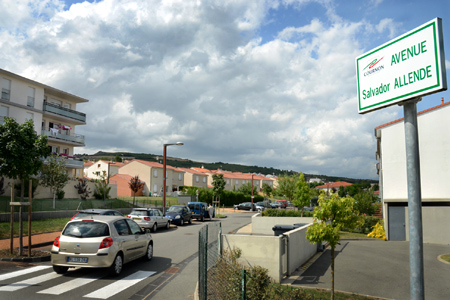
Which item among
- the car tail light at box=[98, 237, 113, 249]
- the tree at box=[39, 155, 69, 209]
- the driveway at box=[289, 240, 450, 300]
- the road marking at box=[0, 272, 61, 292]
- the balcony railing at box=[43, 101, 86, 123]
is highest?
the balcony railing at box=[43, 101, 86, 123]

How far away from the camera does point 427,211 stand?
19.9 meters

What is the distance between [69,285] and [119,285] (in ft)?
3.88

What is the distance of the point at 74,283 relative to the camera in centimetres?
898

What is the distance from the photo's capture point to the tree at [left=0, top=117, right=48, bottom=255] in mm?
12094

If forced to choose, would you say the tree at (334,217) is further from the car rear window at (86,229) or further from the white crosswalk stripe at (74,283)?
the car rear window at (86,229)

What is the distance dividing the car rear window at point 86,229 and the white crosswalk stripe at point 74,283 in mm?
1135

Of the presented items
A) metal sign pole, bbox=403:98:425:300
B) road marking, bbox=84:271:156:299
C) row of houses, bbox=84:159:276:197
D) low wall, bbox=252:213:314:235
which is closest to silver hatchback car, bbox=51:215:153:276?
road marking, bbox=84:271:156:299

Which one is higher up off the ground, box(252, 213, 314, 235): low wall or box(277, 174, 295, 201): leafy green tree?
box(277, 174, 295, 201): leafy green tree

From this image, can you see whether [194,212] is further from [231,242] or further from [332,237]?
[332,237]

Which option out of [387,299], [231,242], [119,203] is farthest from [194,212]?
[387,299]

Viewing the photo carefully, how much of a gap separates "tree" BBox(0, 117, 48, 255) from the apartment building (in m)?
26.7

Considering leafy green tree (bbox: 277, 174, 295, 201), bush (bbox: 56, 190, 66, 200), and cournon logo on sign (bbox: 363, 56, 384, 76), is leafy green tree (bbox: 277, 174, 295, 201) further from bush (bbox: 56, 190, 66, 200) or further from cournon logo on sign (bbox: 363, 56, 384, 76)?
cournon logo on sign (bbox: 363, 56, 384, 76)

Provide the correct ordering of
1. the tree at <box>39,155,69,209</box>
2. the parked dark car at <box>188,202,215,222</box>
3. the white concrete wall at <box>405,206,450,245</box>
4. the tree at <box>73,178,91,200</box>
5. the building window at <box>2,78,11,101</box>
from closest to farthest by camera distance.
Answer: the white concrete wall at <box>405,206,450,245</box>, the tree at <box>39,155,69,209</box>, the parked dark car at <box>188,202,215,222</box>, the building window at <box>2,78,11,101</box>, the tree at <box>73,178,91,200</box>

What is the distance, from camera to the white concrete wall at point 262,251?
9.75 m
